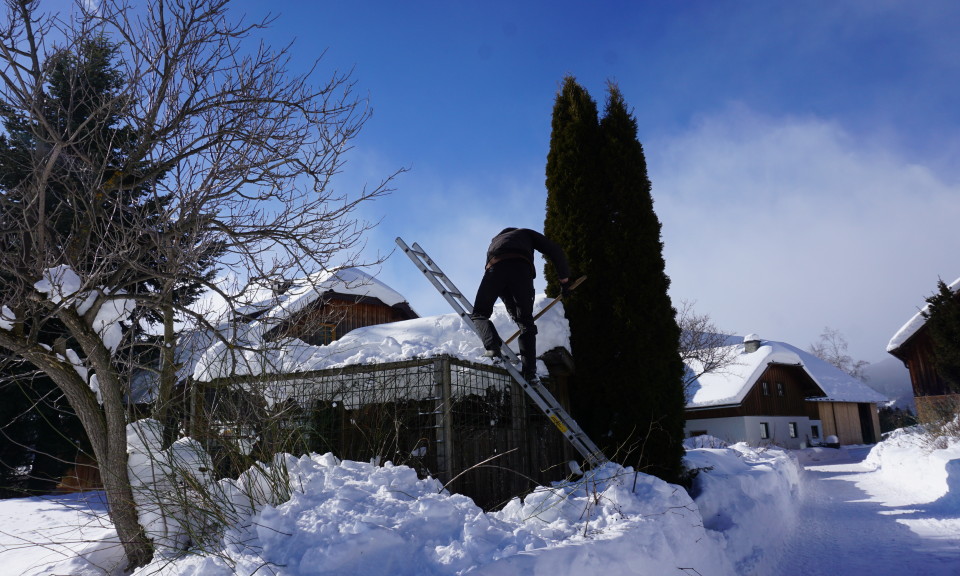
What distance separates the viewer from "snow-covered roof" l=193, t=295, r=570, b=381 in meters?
6.33

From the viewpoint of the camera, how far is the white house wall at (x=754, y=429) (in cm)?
2790

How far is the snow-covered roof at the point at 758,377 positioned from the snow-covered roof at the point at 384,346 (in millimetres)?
22586

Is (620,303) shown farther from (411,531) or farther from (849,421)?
(849,421)

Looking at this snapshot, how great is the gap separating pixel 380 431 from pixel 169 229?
2.86 meters

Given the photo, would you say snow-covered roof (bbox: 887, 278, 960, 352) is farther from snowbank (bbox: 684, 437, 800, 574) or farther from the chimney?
snowbank (bbox: 684, 437, 800, 574)

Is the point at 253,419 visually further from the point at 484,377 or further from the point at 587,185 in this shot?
the point at 587,185

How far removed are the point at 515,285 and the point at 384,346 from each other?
157 centimetres

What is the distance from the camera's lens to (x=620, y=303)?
307 inches

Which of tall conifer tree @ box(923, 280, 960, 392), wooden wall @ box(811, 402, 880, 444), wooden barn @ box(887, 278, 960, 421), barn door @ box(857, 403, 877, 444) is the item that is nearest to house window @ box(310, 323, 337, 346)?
tall conifer tree @ box(923, 280, 960, 392)

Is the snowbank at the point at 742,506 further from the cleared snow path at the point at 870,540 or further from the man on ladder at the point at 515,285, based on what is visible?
the man on ladder at the point at 515,285

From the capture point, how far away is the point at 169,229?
19.6ft

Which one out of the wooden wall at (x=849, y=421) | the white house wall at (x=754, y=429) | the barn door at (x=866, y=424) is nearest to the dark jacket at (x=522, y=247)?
the white house wall at (x=754, y=429)

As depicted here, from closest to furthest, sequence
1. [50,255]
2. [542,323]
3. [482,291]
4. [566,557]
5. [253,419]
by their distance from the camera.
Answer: [566,557], [253,419], [50,255], [482,291], [542,323]

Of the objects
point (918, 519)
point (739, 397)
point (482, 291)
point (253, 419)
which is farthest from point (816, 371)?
point (253, 419)
